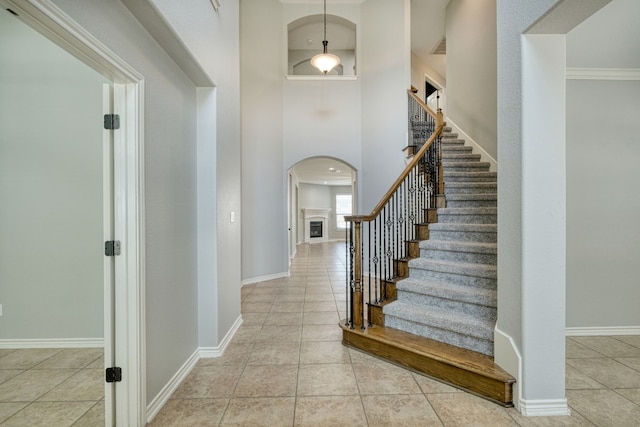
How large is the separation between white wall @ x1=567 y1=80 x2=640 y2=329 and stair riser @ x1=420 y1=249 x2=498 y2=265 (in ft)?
2.92

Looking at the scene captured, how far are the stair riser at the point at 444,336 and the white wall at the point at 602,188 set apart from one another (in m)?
1.43

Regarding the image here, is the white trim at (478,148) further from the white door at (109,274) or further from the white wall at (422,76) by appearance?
the white door at (109,274)

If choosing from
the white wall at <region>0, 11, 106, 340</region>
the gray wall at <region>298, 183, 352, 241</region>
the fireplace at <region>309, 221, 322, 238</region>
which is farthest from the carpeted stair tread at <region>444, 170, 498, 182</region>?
the fireplace at <region>309, 221, 322, 238</region>

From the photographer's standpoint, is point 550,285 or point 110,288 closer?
point 110,288

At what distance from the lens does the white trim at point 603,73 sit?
2906 millimetres

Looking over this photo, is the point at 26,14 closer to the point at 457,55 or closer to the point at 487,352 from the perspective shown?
the point at 487,352

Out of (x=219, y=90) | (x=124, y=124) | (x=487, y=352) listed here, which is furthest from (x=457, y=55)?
(x=124, y=124)

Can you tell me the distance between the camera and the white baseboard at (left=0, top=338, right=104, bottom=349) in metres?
2.68

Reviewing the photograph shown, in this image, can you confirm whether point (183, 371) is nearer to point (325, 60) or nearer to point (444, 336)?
point (444, 336)

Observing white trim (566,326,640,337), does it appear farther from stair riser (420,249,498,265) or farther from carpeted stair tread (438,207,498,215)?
carpeted stair tread (438,207,498,215)

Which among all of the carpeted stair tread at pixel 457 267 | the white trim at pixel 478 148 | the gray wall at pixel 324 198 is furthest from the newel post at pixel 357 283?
the gray wall at pixel 324 198

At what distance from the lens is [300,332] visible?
10.1 ft

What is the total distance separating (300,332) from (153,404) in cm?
149

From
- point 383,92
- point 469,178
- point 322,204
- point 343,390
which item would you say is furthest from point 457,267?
point 322,204
